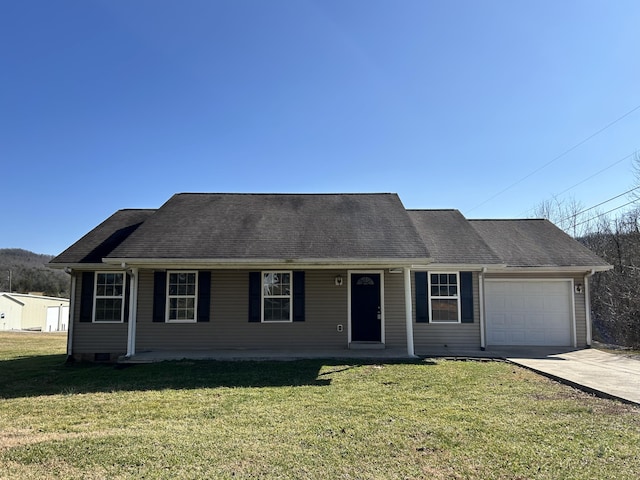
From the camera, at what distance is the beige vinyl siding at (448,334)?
11.7 m

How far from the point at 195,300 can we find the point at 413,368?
583 centimetres

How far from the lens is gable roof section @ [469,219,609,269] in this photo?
12.6 m

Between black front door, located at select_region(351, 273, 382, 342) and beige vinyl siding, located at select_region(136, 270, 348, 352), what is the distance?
0.30 m

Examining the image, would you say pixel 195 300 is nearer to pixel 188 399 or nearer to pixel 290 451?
pixel 188 399

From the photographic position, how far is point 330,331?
37.6 ft

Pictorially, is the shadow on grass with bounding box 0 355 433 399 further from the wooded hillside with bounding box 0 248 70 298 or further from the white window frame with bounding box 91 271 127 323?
the wooded hillside with bounding box 0 248 70 298

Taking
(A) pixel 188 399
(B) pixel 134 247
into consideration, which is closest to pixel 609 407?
(A) pixel 188 399

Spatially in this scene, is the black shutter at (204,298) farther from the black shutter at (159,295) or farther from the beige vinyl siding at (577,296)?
the beige vinyl siding at (577,296)

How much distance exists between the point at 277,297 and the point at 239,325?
4.01 feet

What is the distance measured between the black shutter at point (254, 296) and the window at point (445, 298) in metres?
4.65

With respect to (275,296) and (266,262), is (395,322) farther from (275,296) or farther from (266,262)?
(266,262)

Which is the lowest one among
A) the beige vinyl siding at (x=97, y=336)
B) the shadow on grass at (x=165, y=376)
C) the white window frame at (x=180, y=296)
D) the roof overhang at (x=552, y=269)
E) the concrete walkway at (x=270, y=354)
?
the shadow on grass at (x=165, y=376)

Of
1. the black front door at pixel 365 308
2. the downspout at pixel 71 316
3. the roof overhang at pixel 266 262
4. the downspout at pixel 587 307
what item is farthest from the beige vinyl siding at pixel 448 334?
the downspout at pixel 71 316

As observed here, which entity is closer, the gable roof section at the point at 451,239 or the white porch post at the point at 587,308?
the gable roof section at the point at 451,239
